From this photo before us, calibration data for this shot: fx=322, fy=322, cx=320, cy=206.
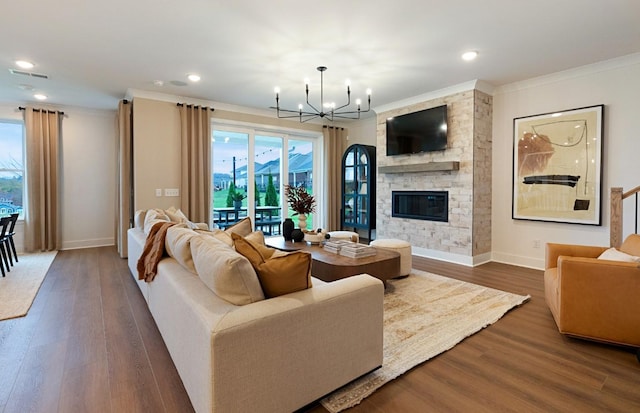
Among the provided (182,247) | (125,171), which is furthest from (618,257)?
(125,171)

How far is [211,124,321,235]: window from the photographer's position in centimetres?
635

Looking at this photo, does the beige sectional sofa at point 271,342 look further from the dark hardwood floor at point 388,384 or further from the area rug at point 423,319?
the dark hardwood floor at point 388,384

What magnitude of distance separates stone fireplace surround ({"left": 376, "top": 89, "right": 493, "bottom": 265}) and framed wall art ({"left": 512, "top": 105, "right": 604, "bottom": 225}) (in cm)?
47

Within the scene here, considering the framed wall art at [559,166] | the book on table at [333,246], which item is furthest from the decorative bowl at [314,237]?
the framed wall art at [559,166]

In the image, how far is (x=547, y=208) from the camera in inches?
182

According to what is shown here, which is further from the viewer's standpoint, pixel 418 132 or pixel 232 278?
pixel 418 132

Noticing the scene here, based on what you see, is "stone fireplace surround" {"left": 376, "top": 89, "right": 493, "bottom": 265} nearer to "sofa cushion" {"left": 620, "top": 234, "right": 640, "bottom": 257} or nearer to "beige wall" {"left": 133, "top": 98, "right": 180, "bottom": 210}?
"sofa cushion" {"left": 620, "top": 234, "right": 640, "bottom": 257}

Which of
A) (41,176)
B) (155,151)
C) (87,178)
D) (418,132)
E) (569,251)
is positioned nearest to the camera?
(569,251)

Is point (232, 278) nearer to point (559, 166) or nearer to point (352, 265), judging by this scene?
point (352, 265)

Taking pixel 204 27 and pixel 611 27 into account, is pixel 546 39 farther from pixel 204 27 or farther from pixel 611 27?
pixel 204 27

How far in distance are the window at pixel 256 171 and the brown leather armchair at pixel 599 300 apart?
5.31 m

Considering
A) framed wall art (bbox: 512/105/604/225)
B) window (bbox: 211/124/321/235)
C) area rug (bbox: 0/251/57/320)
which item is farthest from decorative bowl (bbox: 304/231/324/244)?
framed wall art (bbox: 512/105/604/225)

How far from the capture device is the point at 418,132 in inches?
218

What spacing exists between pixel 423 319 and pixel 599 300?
131 centimetres
